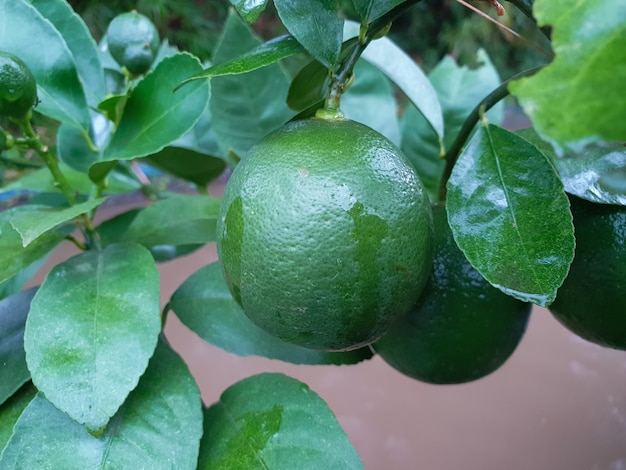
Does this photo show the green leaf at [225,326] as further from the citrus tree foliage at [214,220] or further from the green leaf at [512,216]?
the green leaf at [512,216]

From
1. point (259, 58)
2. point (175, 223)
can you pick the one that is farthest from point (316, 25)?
point (175, 223)

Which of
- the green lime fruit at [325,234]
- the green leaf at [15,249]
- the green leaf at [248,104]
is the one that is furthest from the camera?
the green leaf at [248,104]

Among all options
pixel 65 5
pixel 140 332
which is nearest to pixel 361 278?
pixel 140 332

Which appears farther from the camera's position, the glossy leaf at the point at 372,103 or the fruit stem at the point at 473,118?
the glossy leaf at the point at 372,103

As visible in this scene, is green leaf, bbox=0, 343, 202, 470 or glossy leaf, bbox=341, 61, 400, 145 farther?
glossy leaf, bbox=341, 61, 400, 145

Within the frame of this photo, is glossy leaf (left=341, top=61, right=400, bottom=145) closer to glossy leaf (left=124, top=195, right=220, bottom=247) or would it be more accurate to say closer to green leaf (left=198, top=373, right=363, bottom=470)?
glossy leaf (left=124, top=195, right=220, bottom=247)

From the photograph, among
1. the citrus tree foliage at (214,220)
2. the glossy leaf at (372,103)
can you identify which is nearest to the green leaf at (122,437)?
the citrus tree foliage at (214,220)

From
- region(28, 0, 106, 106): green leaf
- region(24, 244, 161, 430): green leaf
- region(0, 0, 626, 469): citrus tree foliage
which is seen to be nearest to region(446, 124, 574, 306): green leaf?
region(0, 0, 626, 469): citrus tree foliage
